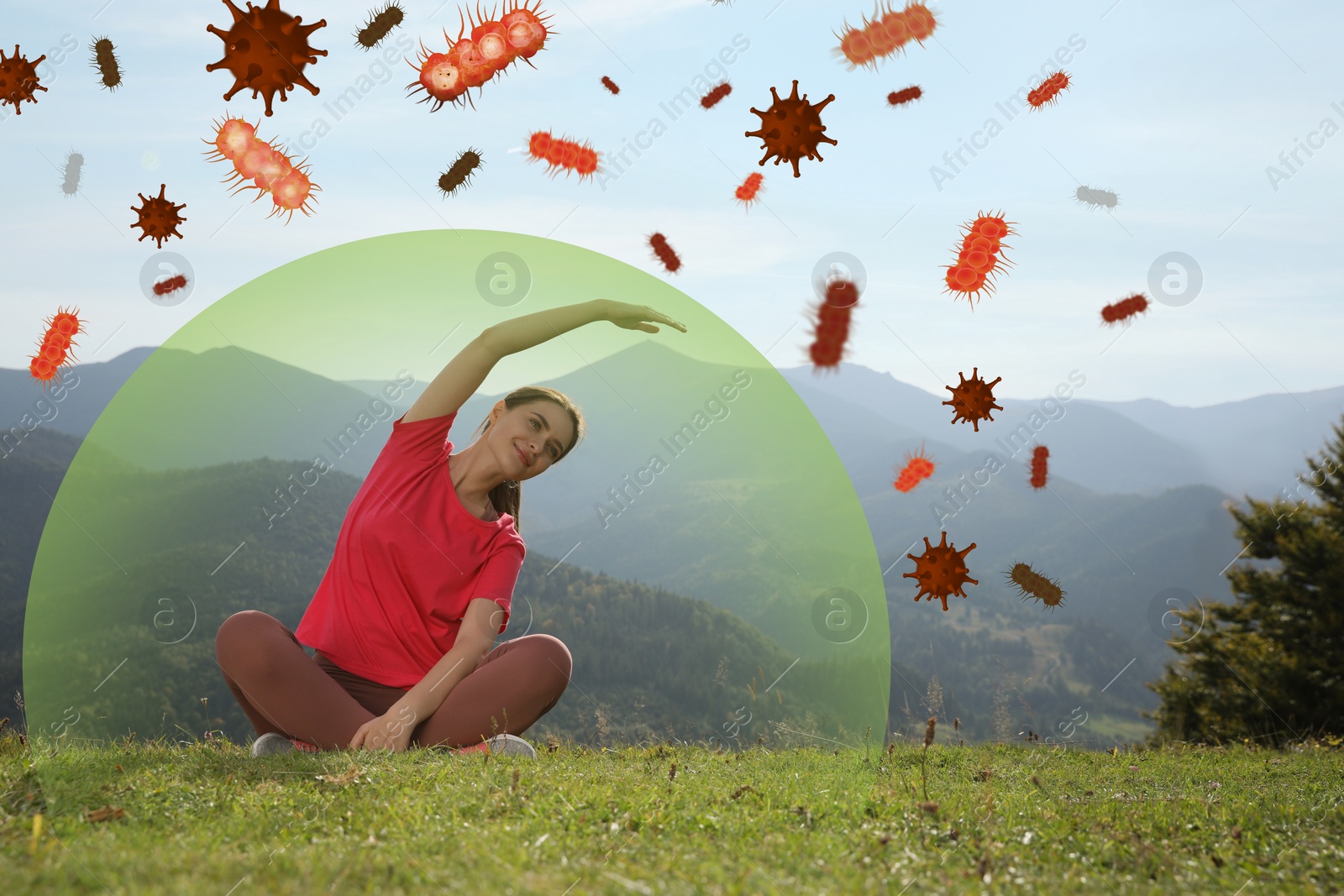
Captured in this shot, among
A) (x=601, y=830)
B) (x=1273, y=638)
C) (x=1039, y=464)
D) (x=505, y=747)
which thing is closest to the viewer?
(x=601, y=830)

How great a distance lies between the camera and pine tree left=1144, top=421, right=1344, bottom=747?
14.0 m

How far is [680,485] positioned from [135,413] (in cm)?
411

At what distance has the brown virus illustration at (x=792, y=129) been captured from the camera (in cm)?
564

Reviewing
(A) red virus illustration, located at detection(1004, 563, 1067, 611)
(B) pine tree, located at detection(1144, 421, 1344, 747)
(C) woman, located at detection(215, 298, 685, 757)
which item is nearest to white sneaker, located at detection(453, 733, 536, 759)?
(C) woman, located at detection(215, 298, 685, 757)

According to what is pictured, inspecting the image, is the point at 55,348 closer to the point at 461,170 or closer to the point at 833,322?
the point at 461,170

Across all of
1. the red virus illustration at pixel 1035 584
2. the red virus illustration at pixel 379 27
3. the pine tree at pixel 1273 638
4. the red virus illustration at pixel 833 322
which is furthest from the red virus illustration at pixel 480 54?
the pine tree at pixel 1273 638

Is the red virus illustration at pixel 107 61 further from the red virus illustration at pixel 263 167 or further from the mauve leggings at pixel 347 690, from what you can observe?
the mauve leggings at pixel 347 690

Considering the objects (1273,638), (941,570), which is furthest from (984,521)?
(941,570)

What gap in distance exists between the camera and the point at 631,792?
161 inches

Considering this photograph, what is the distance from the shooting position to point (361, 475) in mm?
6754

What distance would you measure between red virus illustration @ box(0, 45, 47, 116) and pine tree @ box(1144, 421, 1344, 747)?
15.1 meters

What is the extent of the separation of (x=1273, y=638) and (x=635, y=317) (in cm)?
1424

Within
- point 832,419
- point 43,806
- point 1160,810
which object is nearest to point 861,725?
point 1160,810

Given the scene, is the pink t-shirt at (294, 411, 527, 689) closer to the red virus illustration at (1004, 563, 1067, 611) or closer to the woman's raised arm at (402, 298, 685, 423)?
the woman's raised arm at (402, 298, 685, 423)
